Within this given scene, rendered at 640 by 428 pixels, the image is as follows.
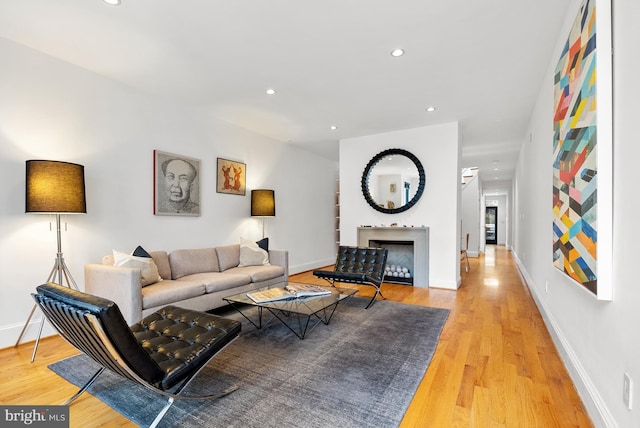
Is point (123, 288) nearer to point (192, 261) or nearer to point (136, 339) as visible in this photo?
point (192, 261)

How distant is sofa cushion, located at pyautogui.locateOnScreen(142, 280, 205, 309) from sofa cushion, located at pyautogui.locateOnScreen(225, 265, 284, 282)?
0.69 meters

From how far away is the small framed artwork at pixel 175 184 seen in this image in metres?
3.91

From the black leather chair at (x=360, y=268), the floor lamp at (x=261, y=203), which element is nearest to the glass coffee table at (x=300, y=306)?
the black leather chair at (x=360, y=268)

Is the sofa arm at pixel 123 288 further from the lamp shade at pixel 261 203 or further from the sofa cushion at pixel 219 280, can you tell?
the lamp shade at pixel 261 203

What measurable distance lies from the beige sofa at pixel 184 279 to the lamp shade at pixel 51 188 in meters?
0.67

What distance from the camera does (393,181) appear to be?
5438 millimetres

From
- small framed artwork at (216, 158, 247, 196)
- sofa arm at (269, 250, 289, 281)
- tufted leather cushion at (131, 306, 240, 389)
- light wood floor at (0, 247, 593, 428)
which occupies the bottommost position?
light wood floor at (0, 247, 593, 428)

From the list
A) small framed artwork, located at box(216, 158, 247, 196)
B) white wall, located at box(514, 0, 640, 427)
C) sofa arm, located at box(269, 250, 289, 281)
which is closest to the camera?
white wall, located at box(514, 0, 640, 427)

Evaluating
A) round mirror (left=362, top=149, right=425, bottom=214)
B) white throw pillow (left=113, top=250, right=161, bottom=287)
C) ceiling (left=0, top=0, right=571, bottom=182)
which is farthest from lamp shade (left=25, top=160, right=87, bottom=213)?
round mirror (left=362, top=149, right=425, bottom=214)

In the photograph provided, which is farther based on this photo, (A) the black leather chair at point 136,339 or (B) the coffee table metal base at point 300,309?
(B) the coffee table metal base at point 300,309

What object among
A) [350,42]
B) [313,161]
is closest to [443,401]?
[350,42]

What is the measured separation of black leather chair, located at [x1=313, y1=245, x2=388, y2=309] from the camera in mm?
4000

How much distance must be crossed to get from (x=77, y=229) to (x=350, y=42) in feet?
10.6

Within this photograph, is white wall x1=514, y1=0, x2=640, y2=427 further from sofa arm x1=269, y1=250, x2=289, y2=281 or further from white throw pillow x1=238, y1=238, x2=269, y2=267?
white throw pillow x1=238, y1=238, x2=269, y2=267
